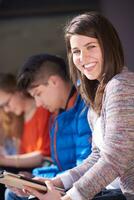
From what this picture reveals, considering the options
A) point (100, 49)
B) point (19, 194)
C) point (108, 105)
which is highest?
point (100, 49)

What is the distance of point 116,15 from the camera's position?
5066mm

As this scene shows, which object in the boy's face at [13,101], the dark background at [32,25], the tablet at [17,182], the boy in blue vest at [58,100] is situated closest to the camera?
the tablet at [17,182]

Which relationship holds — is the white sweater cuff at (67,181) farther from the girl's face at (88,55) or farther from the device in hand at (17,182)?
the girl's face at (88,55)

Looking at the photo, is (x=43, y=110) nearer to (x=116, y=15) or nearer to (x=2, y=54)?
(x=116, y=15)

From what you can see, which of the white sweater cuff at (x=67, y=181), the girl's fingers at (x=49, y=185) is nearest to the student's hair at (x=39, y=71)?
the white sweater cuff at (x=67, y=181)

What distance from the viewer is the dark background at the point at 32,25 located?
19.2ft

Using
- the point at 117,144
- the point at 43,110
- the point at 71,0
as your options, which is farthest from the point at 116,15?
the point at 117,144

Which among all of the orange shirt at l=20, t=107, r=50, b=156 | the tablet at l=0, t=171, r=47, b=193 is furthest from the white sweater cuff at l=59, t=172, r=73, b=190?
the orange shirt at l=20, t=107, r=50, b=156

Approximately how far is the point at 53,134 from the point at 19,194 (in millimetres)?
713

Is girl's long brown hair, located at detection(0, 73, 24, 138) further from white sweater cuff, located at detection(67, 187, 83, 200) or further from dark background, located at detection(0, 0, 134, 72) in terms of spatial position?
white sweater cuff, located at detection(67, 187, 83, 200)

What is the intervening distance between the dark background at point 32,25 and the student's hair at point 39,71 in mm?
1963

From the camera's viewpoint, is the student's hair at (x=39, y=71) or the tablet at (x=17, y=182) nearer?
the tablet at (x=17, y=182)

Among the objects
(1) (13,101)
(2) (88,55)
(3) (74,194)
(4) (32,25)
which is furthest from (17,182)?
(4) (32,25)

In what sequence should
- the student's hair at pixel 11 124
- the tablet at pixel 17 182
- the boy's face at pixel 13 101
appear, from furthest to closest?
the student's hair at pixel 11 124
the boy's face at pixel 13 101
the tablet at pixel 17 182
